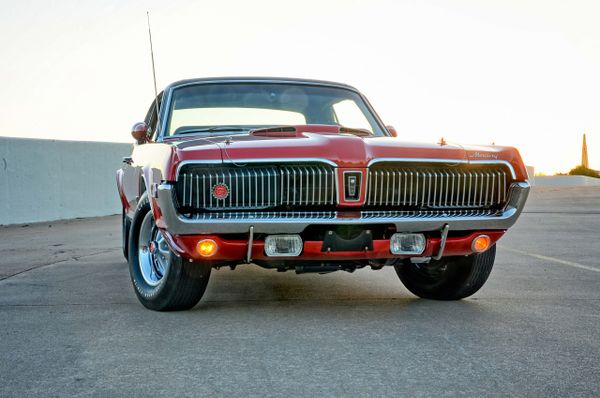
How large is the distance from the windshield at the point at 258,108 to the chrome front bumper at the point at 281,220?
1261 mm

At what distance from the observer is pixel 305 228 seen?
4566 millimetres

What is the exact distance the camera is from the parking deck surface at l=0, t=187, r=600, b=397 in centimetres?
336

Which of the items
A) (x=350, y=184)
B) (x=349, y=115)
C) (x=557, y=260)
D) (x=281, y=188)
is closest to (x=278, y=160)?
(x=281, y=188)

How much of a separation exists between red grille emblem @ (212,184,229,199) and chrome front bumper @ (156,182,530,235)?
4.0 inches

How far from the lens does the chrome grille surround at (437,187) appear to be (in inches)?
186

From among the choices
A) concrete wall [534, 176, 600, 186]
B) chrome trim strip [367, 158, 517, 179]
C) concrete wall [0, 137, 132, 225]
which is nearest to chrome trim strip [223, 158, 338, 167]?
chrome trim strip [367, 158, 517, 179]

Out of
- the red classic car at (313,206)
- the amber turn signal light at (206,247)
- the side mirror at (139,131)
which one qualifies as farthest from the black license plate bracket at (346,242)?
the side mirror at (139,131)

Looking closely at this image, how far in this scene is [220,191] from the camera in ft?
15.0

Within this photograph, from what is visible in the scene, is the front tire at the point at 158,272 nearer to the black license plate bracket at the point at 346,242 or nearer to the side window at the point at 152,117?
the black license plate bracket at the point at 346,242

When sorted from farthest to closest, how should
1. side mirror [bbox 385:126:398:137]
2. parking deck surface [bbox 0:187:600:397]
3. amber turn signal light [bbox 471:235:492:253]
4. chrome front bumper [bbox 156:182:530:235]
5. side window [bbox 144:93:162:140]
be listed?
side window [bbox 144:93:162:140] → side mirror [bbox 385:126:398:137] → amber turn signal light [bbox 471:235:492:253] → chrome front bumper [bbox 156:182:530:235] → parking deck surface [bbox 0:187:600:397]

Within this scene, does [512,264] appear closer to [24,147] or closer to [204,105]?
[204,105]

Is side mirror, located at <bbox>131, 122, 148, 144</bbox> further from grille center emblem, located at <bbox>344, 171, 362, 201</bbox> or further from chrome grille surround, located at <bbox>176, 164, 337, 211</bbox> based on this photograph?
grille center emblem, located at <bbox>344, 171, 362, 201</bbox>

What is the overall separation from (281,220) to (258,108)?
5.69 ft

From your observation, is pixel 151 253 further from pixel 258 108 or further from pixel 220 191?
pixel 258 108
